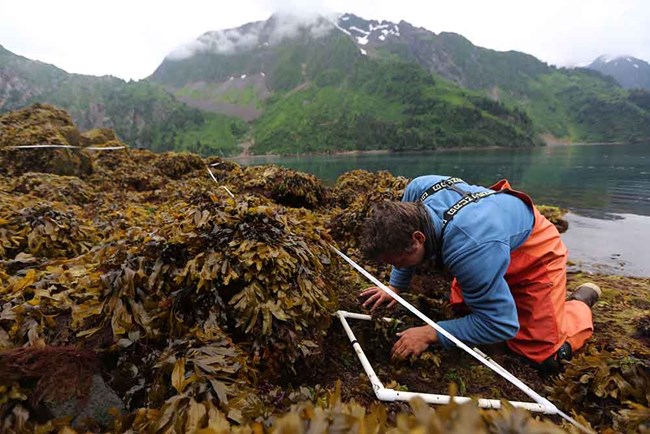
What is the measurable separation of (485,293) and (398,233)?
0.75m

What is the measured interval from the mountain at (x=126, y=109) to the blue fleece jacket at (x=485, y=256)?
126 m

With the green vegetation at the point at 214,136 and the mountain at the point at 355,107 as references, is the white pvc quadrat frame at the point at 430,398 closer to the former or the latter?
the mountain at the point at 355,107

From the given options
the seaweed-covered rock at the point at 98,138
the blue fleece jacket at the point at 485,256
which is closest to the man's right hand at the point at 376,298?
the blue fleece jacket at the point at 485,256

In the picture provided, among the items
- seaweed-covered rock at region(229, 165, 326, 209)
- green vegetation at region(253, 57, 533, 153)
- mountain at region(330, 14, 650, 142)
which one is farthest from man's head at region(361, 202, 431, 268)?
mountain at region(330, 14, 650, 142)

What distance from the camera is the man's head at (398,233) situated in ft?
7.91

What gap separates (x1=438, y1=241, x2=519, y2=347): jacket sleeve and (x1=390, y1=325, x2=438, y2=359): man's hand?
21 centimetres

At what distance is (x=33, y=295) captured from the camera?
97.2 inches

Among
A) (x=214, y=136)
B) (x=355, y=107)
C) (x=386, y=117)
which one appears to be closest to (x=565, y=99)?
(x=386, y=117)

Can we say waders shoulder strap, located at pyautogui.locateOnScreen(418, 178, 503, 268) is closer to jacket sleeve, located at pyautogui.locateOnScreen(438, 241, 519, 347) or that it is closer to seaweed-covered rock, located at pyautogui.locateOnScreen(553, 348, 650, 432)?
jacket sleeve, located at pyautogui.locateOnScreen(438, 241, 519, 347)

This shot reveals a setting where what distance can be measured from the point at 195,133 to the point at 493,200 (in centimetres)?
14872

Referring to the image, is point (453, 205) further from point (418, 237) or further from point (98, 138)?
point (98, 138)

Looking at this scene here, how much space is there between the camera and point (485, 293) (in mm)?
2414

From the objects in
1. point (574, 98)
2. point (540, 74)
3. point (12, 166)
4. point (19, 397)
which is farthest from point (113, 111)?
point (540, 74)

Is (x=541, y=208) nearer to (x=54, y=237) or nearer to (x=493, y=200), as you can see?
(x=493, y=200)
